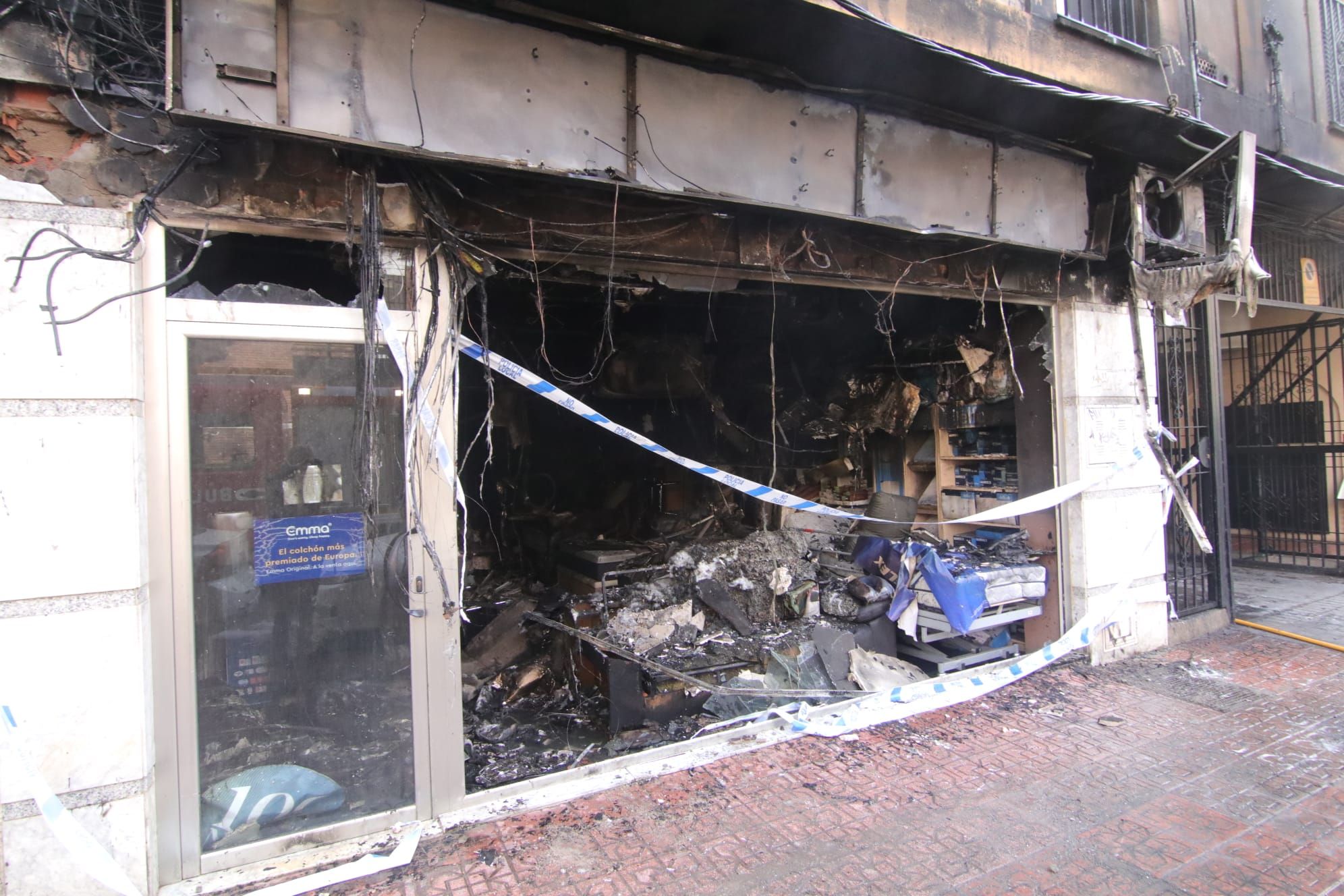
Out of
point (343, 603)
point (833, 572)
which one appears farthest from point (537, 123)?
point (833, 572)

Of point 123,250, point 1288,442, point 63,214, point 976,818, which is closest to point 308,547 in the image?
Result: point 123,250

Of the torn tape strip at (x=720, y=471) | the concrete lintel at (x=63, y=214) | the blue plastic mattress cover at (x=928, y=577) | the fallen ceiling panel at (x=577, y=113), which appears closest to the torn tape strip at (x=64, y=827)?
the concrete lintel at (x=63, y=214)

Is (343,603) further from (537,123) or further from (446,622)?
(537,123)

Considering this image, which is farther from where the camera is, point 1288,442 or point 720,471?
point 1288,442

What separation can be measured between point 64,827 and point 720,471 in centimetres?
429

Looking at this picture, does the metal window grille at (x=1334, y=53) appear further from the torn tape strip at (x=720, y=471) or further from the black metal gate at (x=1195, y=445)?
the torn tape strip at (x=720, y=471)

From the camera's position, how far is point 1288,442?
956cm

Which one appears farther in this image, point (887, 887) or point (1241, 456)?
point (1241, 456)

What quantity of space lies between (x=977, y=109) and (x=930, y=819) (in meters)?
4.86

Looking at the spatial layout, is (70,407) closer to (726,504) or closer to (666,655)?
(666,655)

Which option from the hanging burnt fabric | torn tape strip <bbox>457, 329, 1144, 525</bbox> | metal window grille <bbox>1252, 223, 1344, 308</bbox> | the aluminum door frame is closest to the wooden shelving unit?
torn tape strip <bbox>457, 329, 1144, 525</bbox>

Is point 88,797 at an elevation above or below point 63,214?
below

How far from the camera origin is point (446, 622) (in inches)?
145

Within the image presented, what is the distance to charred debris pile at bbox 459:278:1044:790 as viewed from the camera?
5223mm
